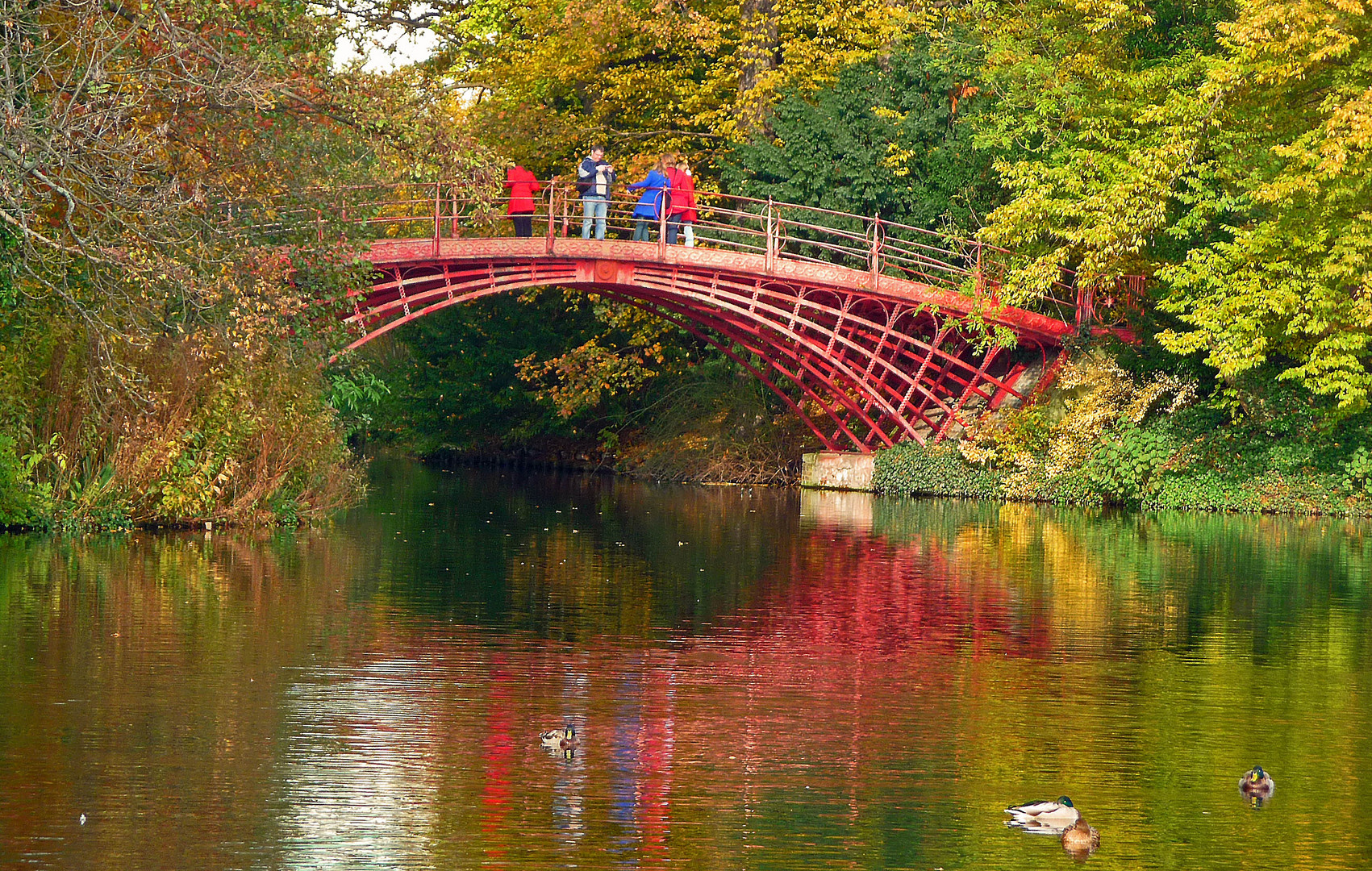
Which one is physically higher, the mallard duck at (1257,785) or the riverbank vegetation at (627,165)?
the riverbank vegetation at (627,165)

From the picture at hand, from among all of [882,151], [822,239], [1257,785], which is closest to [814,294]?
[822,239]

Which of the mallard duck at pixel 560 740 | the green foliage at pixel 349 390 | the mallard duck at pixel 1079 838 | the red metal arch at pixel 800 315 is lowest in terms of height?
the mallard duck at pixel 1079 838

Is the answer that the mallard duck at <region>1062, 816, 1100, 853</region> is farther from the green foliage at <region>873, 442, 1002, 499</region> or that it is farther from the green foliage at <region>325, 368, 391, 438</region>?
the green foliage at <region>873, 442, 1002, 499</region>

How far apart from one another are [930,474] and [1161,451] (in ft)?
14.1

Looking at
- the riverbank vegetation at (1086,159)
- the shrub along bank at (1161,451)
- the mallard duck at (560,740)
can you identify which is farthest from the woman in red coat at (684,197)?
the mallard duck at (560,740)

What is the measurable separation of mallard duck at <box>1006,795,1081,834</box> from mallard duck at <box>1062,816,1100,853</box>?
0.12 ft

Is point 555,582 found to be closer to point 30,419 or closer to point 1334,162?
point 30,419

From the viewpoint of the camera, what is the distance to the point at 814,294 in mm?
34344

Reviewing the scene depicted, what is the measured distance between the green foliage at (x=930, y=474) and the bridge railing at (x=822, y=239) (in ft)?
9.75

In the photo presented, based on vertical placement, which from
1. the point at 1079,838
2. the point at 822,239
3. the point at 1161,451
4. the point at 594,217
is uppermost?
the point at 822,239

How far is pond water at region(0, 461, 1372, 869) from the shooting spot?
8.30 metres

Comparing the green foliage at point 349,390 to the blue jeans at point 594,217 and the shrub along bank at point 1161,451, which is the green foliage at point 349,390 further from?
the shrub along bank at point 1161,451

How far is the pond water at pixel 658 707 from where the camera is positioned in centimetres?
830

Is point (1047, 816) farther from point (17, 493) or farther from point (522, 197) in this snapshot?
point (522, 197)
